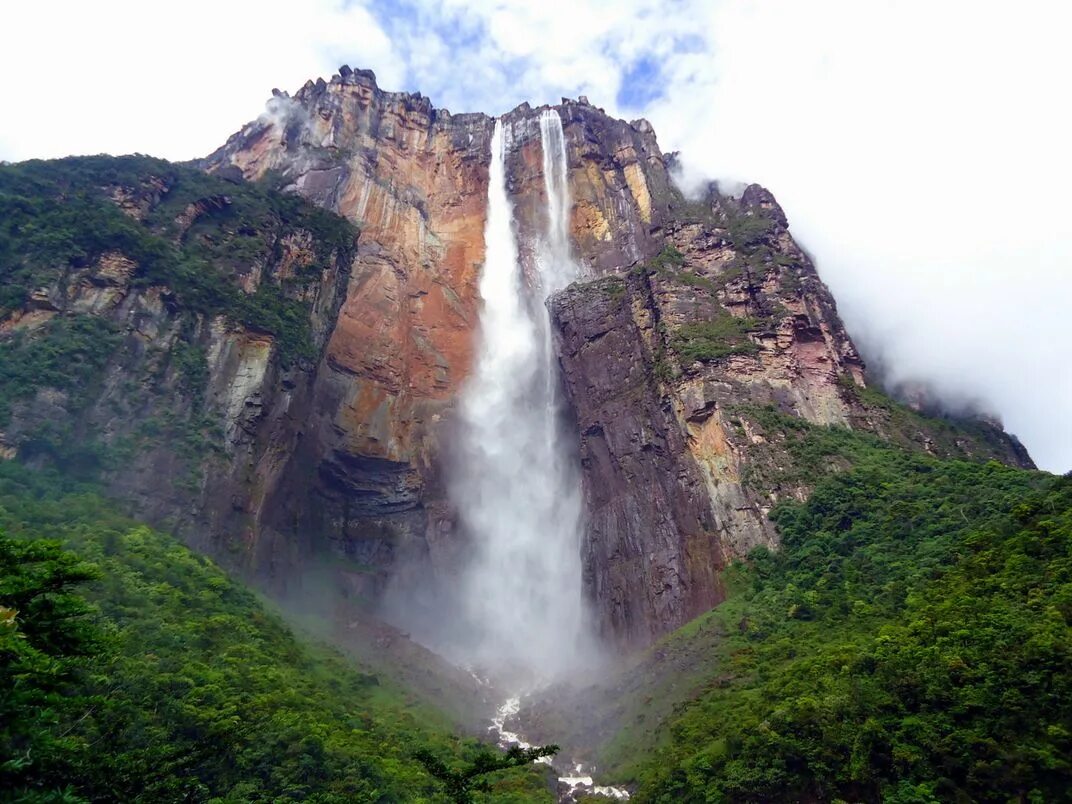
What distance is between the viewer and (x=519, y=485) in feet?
172

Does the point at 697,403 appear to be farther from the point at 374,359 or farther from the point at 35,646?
the point at 35,646

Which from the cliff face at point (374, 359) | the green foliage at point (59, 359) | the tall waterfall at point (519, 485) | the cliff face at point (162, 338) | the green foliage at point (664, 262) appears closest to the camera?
the green foliage at point (59, 359)

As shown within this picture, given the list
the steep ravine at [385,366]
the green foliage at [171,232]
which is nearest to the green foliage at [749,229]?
the steep ravine at [385,366]

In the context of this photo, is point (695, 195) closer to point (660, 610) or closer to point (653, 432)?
point (653, 432)

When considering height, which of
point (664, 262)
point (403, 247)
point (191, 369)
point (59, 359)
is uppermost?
point (403, 247)

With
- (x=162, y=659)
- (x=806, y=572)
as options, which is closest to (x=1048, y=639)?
(x=806, y=572)

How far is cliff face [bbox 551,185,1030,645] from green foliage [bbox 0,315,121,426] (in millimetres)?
28580

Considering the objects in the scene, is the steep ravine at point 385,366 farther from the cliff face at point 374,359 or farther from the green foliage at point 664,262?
the green foliage at point 664,262

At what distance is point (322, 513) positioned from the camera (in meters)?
48.6

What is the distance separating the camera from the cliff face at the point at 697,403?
38.7 meters

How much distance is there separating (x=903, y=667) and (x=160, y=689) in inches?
816

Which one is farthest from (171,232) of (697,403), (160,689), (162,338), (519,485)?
(160,689)

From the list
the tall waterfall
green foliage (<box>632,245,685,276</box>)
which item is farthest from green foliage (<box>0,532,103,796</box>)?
green foliage (<box>632,245,685,276</box>)

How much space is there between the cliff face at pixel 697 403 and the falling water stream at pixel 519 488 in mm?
4195
